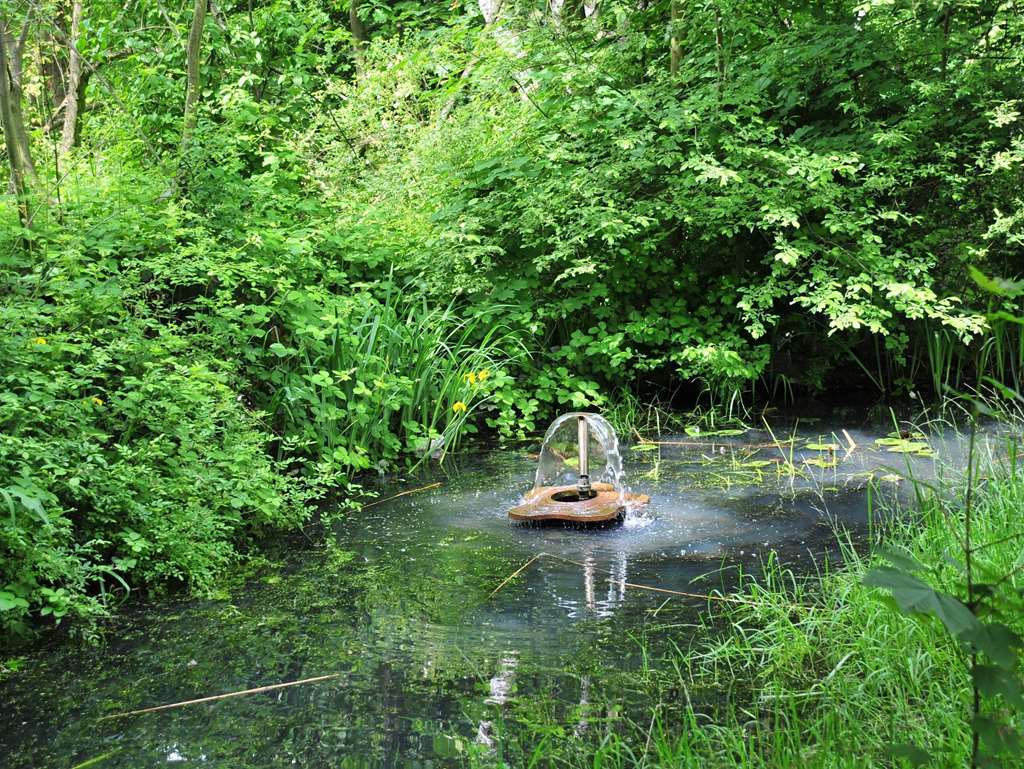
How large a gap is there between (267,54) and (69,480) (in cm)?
544

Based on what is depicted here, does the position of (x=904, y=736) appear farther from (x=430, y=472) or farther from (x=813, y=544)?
(x=430, y=472)

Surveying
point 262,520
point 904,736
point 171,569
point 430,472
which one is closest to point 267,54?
point 430,472

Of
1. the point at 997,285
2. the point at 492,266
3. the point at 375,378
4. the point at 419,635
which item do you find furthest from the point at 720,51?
the point at 997,285

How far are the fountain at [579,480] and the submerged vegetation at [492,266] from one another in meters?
0.63

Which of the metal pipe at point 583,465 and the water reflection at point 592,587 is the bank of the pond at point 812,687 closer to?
the water reflection at point 592,587

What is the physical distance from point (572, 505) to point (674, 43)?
16.8 feet

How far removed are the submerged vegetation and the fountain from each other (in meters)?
0.63

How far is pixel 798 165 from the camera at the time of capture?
23.4 ft

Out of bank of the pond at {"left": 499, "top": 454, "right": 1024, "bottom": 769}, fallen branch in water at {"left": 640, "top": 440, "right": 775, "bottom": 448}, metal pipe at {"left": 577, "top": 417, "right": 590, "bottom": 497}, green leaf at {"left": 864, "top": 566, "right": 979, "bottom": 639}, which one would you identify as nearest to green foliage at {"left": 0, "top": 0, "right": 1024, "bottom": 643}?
fallen branch in water at {"left": 640, "top": 440, "right": 775, "bottom": 448}

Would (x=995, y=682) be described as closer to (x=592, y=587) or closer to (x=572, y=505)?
(x=592, y=587)

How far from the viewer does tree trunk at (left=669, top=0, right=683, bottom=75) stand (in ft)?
27.2

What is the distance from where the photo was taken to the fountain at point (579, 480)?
5145mm

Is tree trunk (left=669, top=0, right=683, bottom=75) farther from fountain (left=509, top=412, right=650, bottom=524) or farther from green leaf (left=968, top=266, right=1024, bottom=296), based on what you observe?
green leaf (left=968, top=266, right=1024, bottom=296)

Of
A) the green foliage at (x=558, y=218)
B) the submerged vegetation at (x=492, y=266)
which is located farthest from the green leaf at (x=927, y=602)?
the green foliage at (x=558, y=218)
